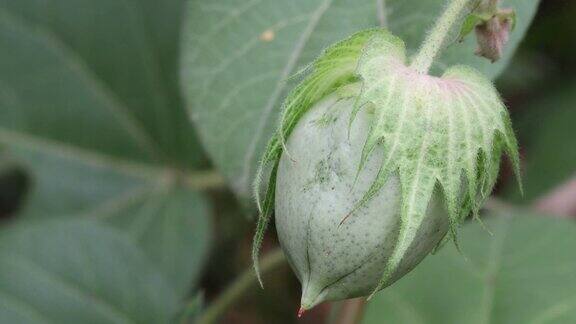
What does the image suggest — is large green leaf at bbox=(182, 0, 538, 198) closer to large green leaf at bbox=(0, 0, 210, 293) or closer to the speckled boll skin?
the speckled boll skin

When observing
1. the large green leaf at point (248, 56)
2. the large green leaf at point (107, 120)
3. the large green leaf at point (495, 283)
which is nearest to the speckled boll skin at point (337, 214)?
the large green leaf at point (248, 56)

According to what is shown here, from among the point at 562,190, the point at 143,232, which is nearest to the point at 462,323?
the point at 562,190

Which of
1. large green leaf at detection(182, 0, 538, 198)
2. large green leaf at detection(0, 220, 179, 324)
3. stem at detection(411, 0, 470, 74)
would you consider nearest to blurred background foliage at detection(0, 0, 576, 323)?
large green leaf at detection(0, 220, 179, 324)

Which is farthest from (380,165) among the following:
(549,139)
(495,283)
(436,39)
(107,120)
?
(549,139)

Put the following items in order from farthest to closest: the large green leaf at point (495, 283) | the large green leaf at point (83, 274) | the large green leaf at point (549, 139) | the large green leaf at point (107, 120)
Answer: the large green leaf at point (549, 139) → the large green leaf at point (107, 120) → the large green leaf at point (83, 274) → the large green leaf at point (495, 283)

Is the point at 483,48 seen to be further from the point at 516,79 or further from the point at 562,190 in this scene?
the point at 516,79

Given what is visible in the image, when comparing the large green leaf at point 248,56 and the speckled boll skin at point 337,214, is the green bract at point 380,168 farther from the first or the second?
the large green leaf at point 248,56
